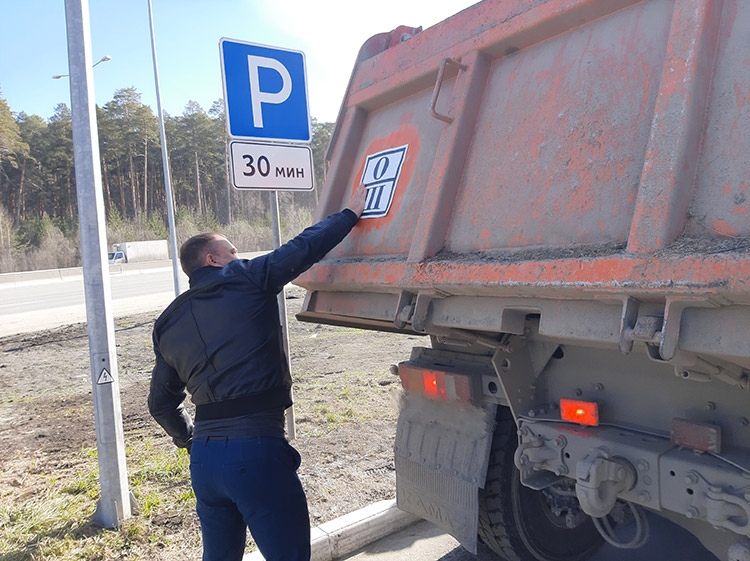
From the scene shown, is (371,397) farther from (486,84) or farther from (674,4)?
(674,4)

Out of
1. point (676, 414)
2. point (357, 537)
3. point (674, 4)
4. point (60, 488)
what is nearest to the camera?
point (674, 4)

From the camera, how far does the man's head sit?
2.70m

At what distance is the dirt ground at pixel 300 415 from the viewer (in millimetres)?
3906

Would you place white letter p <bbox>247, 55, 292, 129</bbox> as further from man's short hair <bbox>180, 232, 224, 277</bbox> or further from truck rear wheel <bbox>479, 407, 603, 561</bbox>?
truck rear wheel <bbox>479, 407, 603, 561</bbox>

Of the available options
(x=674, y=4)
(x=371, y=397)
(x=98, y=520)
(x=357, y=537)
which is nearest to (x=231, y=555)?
(x=357, y=537)

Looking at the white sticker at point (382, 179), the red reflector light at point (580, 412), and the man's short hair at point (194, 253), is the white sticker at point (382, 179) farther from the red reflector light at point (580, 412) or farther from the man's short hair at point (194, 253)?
the red reflector light at point (580, 412)

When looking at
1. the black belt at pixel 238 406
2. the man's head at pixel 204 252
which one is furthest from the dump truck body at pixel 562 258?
the black belt at pixel 238 406

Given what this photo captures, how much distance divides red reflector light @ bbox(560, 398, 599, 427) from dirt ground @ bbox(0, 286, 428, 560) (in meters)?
1.00

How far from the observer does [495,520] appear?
2795 mm

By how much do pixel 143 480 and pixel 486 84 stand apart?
3.43 meters

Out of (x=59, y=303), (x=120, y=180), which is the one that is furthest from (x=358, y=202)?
(x=120, y=180)

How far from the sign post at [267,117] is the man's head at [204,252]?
851 mm

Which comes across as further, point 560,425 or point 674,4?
point 560,425

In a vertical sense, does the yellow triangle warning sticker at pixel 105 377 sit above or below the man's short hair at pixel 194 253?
below
